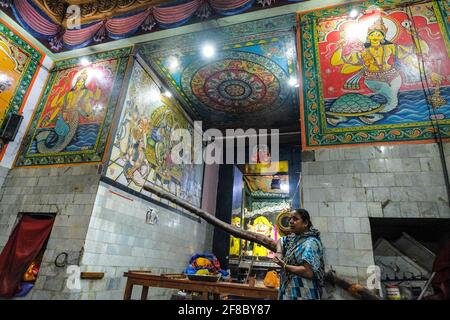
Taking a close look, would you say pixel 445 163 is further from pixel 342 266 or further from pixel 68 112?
pixel 68 112

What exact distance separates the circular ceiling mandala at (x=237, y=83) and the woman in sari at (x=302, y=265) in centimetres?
483

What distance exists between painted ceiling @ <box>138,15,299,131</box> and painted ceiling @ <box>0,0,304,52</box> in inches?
15.0

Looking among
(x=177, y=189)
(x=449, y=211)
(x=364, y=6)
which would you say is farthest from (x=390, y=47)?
(x=177, y=189)

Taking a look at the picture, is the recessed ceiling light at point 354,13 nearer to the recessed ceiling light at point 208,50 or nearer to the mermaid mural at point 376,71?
the mermaid mural at point 376,71

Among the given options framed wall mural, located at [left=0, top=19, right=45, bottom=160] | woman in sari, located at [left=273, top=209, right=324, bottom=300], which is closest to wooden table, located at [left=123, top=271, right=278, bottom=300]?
woman in sari, located at [left=273, top=209, right=324, bottom=300]

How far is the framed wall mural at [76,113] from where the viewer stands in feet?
17.8

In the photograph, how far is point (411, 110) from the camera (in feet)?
12.8

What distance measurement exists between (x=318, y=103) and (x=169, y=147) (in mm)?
4432

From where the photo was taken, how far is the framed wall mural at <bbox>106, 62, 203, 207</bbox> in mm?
5539

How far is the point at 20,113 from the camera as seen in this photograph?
19.0 ft

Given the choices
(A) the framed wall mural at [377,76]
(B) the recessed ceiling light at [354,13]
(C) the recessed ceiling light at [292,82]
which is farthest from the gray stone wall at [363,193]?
(C) the recessed ceiling light at [292,82]

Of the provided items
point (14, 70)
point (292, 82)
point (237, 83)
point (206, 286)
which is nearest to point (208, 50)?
point (237, 83)

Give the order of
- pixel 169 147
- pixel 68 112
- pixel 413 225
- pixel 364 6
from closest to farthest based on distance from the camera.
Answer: pixel 413 225
pixel 364 6
pixel 68 112
pixel 169 147
